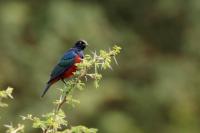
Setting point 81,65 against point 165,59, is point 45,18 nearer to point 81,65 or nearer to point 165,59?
point 165,59

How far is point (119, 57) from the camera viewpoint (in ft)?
73.0

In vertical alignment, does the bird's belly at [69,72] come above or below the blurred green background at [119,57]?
below

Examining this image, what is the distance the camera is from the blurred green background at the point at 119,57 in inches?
795

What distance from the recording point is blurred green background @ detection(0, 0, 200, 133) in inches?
795

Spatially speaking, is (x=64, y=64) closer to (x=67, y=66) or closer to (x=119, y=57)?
(x=67, y=66)

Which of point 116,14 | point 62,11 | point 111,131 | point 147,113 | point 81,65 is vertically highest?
point 116,14

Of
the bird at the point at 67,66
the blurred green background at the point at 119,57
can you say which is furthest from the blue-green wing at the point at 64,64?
the blurred green background at the point at 119,57

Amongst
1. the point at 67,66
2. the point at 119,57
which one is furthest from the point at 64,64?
the point at 119,57

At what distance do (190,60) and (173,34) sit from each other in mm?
1635

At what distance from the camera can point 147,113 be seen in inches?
878

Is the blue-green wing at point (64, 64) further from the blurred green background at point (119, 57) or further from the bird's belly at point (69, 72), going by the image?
the blurred green background at point (119, 57)

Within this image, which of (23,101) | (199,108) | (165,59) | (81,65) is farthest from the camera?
(165,59)

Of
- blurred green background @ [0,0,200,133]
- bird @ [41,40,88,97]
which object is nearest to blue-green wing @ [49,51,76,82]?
bird @ [41,40,88,97]

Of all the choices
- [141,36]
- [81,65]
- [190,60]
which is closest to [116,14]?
[141,36]
